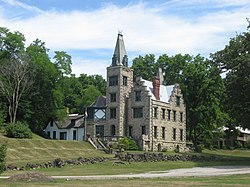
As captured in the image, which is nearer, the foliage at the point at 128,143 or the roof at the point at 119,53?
the foliage at the point at 128,143

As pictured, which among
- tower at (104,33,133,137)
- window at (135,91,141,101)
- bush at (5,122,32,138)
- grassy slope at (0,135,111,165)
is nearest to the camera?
grassy slope at (0,135,111,165)

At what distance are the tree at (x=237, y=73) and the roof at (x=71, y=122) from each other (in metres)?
28.1

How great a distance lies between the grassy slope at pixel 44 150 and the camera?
43.9 m

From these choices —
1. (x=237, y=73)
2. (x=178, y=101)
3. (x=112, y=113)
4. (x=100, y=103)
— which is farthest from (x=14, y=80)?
(x=237, y=73)

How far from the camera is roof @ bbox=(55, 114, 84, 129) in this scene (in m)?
75.4

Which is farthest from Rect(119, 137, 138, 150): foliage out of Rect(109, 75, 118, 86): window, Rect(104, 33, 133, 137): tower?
Rect(109, 75, 118, 86): window

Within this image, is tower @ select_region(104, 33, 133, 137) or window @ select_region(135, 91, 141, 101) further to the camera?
tower @ select_region(104, 33, 133, 137)

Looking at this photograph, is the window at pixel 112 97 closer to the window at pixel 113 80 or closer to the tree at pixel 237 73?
the window at pixel 113 80

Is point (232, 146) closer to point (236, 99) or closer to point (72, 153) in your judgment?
point (236, 99)

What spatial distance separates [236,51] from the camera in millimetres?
53844

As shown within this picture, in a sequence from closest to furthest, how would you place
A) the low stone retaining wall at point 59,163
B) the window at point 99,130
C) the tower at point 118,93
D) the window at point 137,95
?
the low stone retaining wall at point 59,163 < the window at point 137,95 < the tower at point 118,93 < the window at point 99,130

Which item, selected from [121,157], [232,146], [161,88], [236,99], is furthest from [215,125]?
[121,157]

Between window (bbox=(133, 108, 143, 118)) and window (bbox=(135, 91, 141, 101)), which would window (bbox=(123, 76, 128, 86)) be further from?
window (bbox=(133, 108, 143, 118))

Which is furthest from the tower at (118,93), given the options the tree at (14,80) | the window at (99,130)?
the tree at (14,80)
